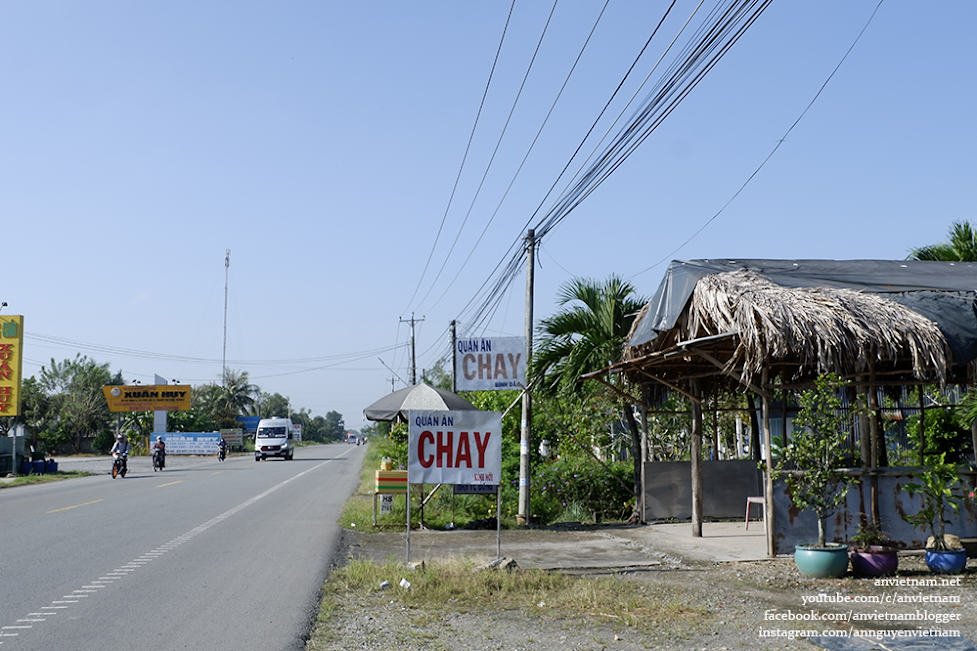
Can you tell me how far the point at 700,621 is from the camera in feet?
23.1

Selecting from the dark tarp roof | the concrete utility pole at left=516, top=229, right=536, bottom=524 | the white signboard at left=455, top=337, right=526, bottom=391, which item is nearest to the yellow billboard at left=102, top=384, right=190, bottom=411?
the white signboard at left=455, top=337, right=526, bottom=391

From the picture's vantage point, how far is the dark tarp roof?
9836mm

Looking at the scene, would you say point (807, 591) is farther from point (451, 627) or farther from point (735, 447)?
point (735, 447)

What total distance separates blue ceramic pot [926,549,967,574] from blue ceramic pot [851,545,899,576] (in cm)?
44

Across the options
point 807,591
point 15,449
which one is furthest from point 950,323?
point 15,449

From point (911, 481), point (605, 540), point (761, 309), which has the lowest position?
point (605, 540)

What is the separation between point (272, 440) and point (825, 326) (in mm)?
49035

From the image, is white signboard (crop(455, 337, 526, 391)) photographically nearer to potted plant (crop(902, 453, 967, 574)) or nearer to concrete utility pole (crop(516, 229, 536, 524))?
concrete utility pole (crop(516, 229, 536, 524))

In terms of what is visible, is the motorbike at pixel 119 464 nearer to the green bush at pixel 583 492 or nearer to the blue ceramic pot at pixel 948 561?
the green bush at pixel 583 492

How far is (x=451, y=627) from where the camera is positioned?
22.5ft

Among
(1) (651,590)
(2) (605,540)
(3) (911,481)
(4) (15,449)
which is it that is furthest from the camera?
(4) (15,449)

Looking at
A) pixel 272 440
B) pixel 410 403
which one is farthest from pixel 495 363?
pixel 272 440

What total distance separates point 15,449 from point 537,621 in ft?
110

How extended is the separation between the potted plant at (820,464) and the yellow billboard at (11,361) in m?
35.3
